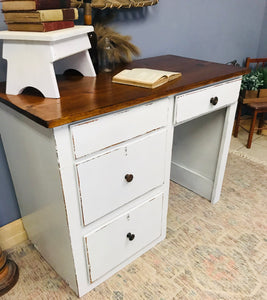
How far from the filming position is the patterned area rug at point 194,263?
1274 mm

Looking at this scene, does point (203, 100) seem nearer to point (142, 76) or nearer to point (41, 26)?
point (142, 76)

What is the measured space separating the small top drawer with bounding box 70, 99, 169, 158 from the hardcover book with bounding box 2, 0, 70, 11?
1.40 feet

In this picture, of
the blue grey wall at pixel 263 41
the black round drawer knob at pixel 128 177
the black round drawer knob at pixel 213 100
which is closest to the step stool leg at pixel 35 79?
the black round drawer knob at pixel 128 177

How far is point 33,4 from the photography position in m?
0.96

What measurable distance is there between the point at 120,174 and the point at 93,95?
1.05 ft

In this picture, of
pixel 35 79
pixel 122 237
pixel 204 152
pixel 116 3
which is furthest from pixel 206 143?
pixel 35 79

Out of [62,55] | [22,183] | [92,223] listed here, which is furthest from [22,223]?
[62,55]

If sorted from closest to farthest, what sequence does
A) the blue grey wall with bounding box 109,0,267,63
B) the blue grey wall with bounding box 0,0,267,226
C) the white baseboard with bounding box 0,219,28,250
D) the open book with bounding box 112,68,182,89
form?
the open book with bounding box 112,68,182,89 < the white baseboard with bounding box 0,219,28,250 < the blue grey wall with bounding box 0,0,267,226 < the blue grey wall with bounding box 109,0,267,63

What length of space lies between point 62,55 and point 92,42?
0.32 metres

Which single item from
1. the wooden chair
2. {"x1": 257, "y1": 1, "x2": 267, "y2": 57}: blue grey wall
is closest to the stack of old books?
the wooden chair

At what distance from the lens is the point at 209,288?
50.9 inches

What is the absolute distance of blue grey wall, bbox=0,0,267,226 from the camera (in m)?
1.59

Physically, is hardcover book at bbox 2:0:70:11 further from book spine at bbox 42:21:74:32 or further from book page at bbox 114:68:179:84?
book page at bbox 114:68:179:84

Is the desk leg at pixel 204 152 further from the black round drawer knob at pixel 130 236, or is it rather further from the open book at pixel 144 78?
the black round drawer knob at pixel 130 236
